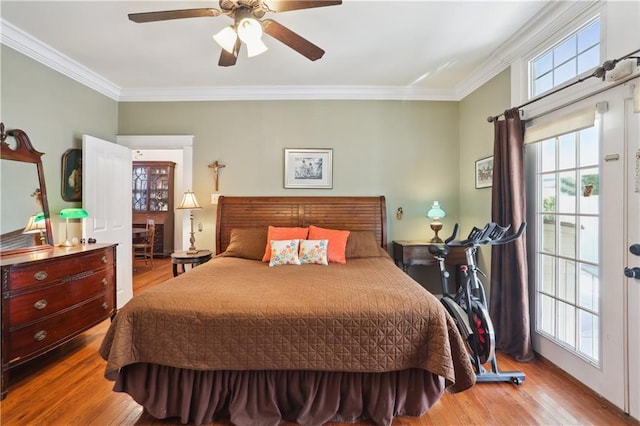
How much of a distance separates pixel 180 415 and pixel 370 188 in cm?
289

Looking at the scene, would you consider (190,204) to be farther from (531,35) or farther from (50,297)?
(531,35)

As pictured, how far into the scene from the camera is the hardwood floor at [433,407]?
173 cm

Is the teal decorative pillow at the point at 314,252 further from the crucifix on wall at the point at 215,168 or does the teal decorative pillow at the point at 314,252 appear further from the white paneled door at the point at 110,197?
the white paneled door at the point at 110,197

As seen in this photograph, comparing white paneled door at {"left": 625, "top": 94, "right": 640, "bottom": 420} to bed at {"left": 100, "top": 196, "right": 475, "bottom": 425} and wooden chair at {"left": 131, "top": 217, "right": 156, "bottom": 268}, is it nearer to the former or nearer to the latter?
bed at {"left": 100, "top": 196, "right": 475, "bottom": 425}

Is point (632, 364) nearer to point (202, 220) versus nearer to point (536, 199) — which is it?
point (536, 199)

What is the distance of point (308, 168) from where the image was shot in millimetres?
3680

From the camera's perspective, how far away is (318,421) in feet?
5.46

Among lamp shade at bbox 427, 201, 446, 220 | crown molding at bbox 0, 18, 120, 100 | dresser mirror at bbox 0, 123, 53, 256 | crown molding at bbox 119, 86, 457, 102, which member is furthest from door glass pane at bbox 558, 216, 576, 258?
crown molding at bbox 0, 18, 120, 100

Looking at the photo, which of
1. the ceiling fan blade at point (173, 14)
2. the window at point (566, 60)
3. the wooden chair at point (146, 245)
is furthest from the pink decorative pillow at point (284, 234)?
the wooden chair at point (146, 245)

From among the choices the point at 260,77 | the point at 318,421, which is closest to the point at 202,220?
the point at 260,77

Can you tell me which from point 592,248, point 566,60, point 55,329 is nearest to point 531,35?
point 566,60

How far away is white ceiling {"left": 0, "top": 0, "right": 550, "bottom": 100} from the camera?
223 cm

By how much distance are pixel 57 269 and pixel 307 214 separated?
235 centimetres

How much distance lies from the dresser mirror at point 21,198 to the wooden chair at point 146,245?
3313mm
